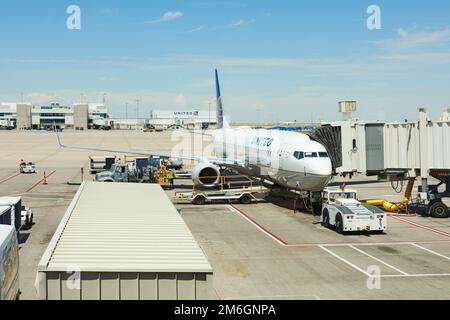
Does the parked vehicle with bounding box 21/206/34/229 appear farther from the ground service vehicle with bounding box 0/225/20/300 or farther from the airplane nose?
the airplane nose

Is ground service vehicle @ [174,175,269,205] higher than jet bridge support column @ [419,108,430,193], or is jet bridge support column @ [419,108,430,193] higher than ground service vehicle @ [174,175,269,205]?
jet bridge support column @ [419,108,430,193]

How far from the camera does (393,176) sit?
35.7 metres

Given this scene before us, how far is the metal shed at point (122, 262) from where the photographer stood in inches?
475

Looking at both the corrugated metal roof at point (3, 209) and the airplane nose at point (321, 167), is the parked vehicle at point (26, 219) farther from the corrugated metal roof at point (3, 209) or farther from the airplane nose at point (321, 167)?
the airplane nose at point (321, 167)

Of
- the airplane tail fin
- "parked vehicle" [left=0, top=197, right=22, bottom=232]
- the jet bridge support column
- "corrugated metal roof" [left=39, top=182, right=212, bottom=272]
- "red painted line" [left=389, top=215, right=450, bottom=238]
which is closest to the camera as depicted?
"corrugated metal roof" [left=39, top=182, right=212, bottom=272]

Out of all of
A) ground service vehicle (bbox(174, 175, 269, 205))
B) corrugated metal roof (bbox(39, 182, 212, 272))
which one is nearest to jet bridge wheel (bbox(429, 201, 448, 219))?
ground service vehicle (bbox(174, 175, 269, 205))

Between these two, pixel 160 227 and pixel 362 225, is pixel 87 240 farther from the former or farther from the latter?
pixel 362 225

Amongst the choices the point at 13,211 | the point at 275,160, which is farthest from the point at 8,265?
the point at 275,160

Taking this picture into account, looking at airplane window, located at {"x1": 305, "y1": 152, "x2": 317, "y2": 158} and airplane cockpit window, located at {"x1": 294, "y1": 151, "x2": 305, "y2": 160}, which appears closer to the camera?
airplane window, located at {"x1": 305, "y1": 152, "x2": 317, "y2": 158}

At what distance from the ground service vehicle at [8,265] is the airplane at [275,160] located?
21218 mm

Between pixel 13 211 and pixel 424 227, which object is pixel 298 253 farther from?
pixel 13 211

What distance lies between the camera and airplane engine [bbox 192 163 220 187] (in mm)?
43406

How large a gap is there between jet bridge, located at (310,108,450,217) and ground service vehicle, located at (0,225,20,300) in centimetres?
2371

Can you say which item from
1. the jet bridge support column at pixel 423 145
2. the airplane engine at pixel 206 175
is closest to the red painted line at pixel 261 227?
the airplane engine at pixel 206 175
